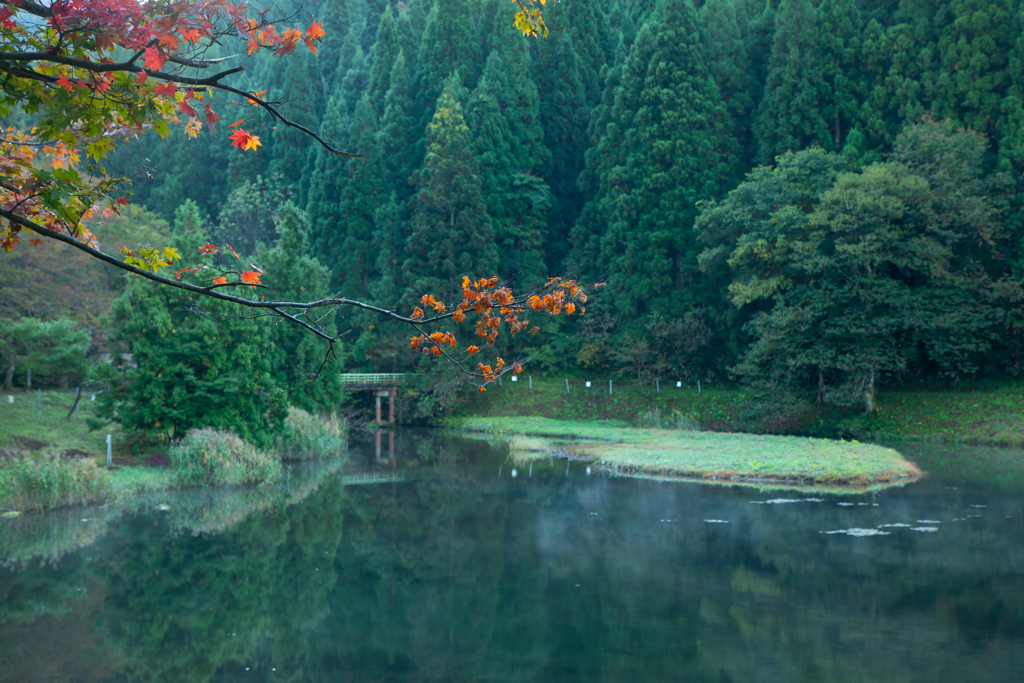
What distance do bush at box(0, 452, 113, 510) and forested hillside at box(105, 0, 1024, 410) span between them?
16.9 m

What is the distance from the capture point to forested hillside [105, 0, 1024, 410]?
2934 centimetres

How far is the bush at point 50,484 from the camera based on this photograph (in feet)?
50.3

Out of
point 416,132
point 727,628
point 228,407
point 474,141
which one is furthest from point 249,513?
point 416,132

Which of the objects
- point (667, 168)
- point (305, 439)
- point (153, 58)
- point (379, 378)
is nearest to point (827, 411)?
point (667, 168)

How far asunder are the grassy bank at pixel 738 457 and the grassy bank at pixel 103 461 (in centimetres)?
911

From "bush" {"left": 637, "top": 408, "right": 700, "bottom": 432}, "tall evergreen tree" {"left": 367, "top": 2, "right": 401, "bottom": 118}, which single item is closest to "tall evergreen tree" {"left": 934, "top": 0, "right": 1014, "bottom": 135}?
"bush" {"left": 637, "top": 408, "right": 700, "bottom": 432}

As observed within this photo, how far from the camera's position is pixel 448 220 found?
41781 mm

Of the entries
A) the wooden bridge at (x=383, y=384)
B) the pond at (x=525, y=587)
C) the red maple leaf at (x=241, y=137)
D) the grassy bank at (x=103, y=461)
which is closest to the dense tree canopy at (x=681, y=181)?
the wooden bridge at (x=383, y=384)

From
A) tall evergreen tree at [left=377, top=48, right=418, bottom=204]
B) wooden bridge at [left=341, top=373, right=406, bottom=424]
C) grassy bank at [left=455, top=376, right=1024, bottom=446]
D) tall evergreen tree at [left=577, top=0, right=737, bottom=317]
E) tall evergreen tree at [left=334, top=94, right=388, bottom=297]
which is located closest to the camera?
grassy bank at [left=455, top=376, right=1024, bottom=446]

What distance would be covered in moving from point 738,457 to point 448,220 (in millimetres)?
23810

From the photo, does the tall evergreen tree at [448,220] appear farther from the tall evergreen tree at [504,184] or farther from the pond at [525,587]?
the pond at [525,587]

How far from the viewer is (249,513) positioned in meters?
16.3

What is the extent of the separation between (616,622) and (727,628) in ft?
4.21

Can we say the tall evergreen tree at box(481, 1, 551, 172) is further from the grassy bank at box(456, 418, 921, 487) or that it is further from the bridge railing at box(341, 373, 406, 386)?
the grassy bank at box(456, 418, 921, 487)
